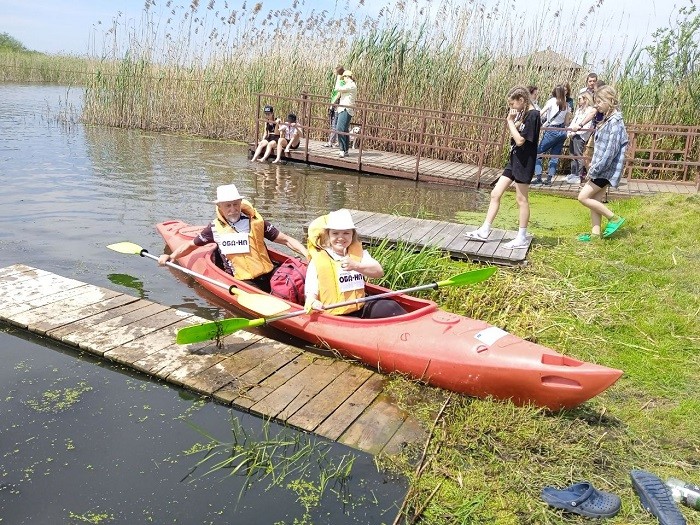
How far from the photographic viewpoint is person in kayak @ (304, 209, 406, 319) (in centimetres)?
457

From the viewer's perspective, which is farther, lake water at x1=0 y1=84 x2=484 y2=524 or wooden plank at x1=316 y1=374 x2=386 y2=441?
wooden plank at x1=316 y1=374 x2=386 y2=441

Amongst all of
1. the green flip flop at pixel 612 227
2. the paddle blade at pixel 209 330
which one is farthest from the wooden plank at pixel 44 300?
the green flip flop at pixel 612 227

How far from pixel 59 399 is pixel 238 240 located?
2028 mm

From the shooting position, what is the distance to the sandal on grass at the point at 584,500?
2932mm

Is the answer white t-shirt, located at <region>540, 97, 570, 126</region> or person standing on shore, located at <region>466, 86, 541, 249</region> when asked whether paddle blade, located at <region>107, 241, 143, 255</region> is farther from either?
white t-shirt, located at <region>540, 97, 570, 126</region>

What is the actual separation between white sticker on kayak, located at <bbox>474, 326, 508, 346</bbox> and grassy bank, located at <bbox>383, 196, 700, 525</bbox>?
1.27 feet

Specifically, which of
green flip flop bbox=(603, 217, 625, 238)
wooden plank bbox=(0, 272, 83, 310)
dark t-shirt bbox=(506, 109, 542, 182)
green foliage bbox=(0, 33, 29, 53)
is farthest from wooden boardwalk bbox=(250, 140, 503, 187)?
green foliage bbox=(0, 33, 29, 53)

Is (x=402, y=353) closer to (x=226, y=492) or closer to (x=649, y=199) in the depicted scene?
(x=226, y=492)

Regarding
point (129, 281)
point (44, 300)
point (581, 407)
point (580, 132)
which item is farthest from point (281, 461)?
point (580, 132)

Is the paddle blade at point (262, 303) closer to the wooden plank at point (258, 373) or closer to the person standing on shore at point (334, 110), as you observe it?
the wooden plank at point (258, 373)

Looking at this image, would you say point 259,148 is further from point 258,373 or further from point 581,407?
point 581,407

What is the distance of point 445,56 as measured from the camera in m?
12.6

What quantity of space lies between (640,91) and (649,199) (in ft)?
10.8

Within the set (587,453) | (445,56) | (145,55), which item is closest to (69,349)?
(587,453)
